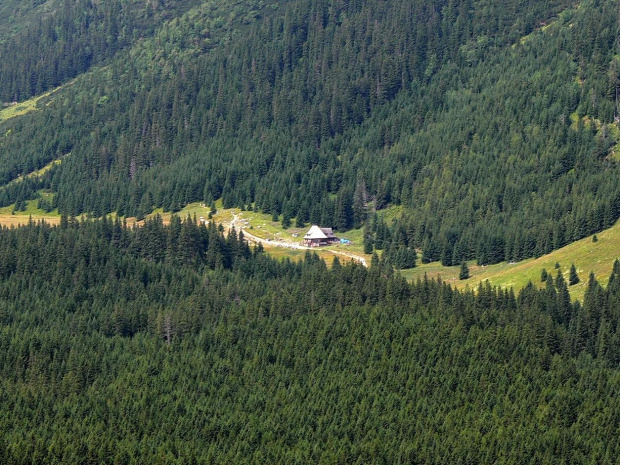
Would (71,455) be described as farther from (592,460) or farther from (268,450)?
(592,460)

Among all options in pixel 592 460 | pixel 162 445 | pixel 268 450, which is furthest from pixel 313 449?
pixel 592 460

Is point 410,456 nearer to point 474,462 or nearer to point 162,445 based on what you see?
point 474,462

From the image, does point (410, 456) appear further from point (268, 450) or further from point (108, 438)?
point (108, 438)

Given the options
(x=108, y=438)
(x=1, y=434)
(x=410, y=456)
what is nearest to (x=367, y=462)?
(x=410, y=456)

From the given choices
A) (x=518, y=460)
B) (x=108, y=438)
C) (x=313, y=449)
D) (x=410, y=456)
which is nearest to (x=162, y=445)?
(x=108, y=438)

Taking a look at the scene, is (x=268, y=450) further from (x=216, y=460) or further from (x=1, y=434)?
(x=1, y=434)

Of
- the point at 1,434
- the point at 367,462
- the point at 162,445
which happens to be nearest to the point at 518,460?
the point at 367,462
